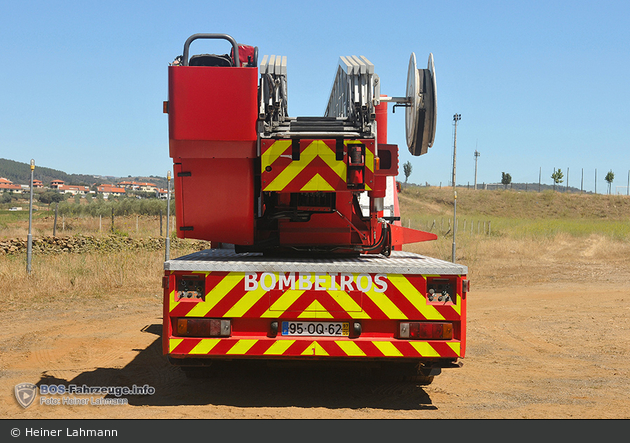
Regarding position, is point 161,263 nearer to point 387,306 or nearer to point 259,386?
point 259,386

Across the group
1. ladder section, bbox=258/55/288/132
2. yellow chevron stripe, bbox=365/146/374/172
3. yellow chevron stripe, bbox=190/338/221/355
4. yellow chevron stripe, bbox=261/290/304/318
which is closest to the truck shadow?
yellow chevron stripe, bbox=190/338/221/355

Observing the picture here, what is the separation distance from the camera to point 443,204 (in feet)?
244

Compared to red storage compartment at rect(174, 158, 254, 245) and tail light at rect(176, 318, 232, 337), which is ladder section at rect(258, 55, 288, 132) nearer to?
red storage compartment at rect(174, 158, 254, 245)

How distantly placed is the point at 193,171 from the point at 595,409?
13.9 ft

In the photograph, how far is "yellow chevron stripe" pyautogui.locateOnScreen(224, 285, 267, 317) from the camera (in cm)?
505

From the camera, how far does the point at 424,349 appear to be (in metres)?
5.07

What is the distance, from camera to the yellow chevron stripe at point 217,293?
506 centimetres

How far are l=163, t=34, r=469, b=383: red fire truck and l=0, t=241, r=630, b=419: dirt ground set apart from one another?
1.43ft

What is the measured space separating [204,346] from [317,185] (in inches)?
67.5

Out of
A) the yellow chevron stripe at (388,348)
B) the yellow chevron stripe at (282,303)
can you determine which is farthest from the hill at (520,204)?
the yellow chevron stripe at (282,303)

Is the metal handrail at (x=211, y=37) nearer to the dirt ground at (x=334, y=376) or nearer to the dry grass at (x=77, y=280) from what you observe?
the dirt ground at (x=334, y=376)

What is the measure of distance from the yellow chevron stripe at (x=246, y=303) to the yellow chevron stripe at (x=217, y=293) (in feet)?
Answer: 0.44

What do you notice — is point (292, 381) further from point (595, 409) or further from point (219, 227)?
point (595, 409)
